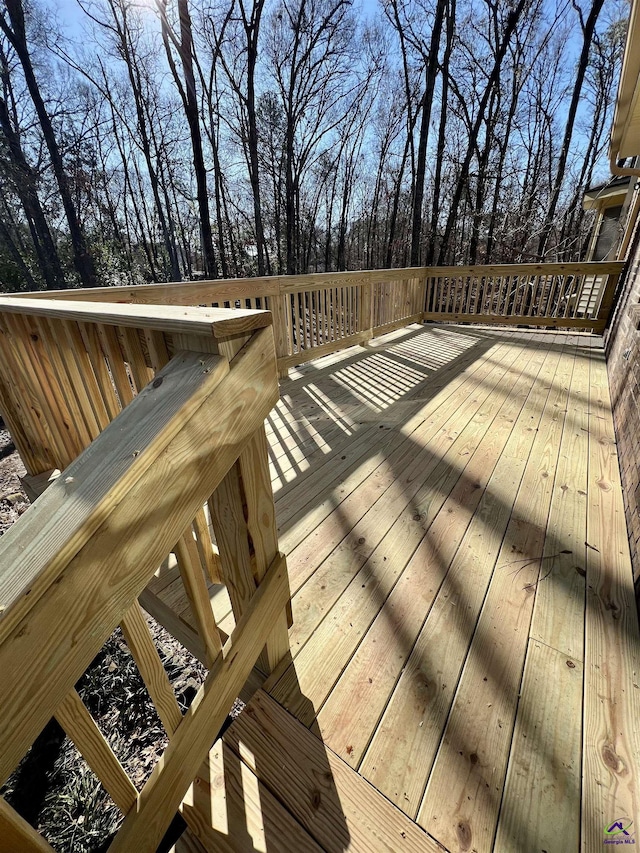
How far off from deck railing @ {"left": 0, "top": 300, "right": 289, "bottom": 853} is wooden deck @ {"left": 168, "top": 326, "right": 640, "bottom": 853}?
30 centimetres

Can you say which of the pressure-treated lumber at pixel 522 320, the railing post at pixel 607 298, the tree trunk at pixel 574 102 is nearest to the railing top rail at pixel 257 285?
the railing post at pixel 607 298

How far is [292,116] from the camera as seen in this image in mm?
11891

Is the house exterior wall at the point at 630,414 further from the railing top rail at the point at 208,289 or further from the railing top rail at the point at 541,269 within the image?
the railing top rail at the point at 208,289

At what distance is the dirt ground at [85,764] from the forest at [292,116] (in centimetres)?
890

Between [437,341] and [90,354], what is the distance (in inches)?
199

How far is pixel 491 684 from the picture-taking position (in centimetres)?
117

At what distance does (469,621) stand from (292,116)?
50.1 ft

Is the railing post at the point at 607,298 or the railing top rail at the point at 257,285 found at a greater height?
the railing top rail at the point at 257,285

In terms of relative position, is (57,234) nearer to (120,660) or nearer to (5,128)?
(5,128)

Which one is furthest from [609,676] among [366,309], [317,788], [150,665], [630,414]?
[366,309]

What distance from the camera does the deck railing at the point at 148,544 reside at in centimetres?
Answer: 52

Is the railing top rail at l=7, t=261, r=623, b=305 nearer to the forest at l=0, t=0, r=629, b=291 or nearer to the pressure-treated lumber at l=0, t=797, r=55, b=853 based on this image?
the pressure-treated lumber at l=0, t=797, r=55, b=853

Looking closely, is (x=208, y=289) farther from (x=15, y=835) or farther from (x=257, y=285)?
(x=15, y=835)

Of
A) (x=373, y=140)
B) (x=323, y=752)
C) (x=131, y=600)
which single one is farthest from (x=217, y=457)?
(x=373, y=140)
